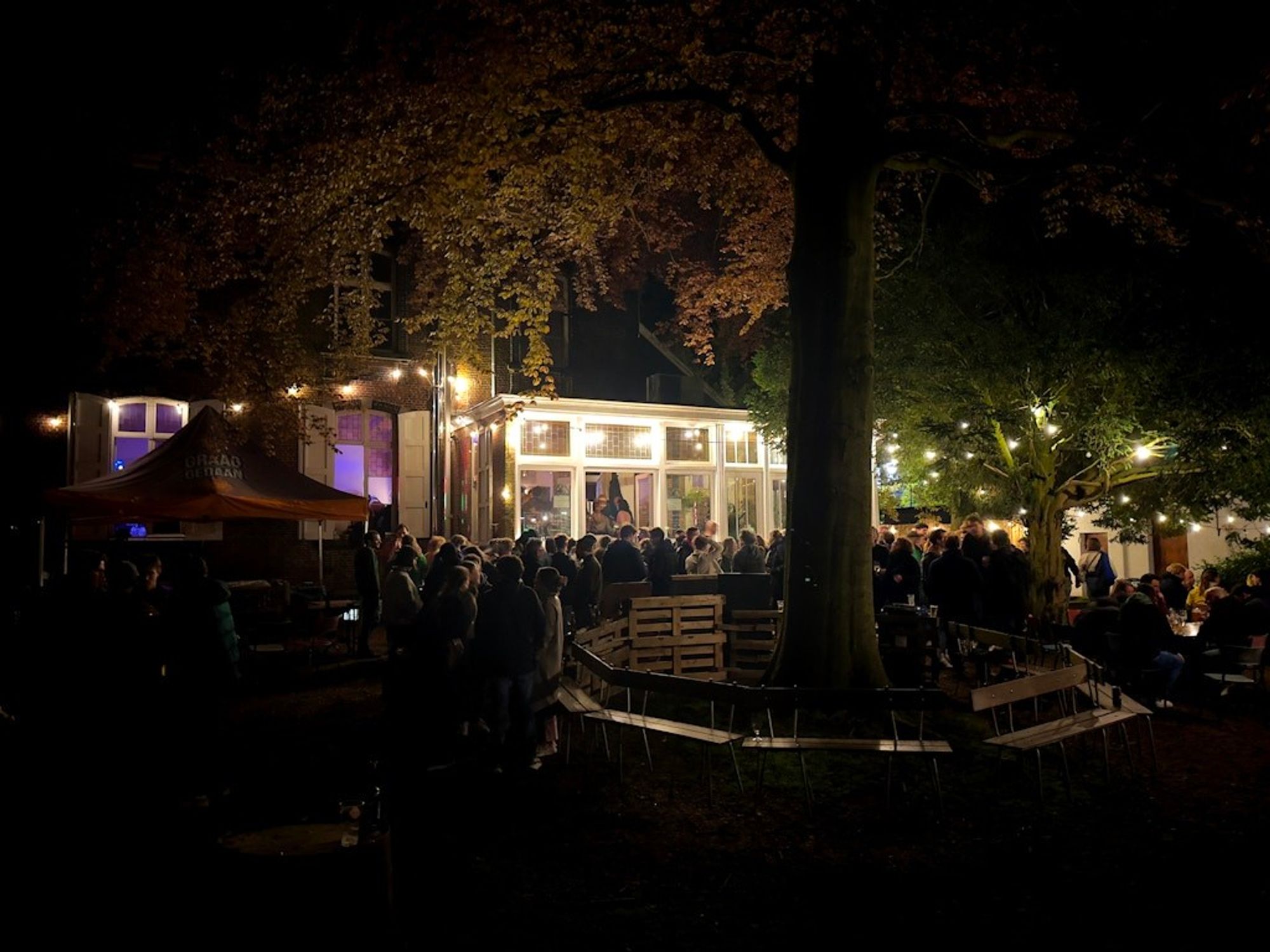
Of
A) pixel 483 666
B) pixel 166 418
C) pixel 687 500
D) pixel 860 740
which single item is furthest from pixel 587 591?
pixel 166 418

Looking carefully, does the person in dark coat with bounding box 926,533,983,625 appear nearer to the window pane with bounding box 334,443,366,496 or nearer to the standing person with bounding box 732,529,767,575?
the standing person with bounding box 732,529,767,575

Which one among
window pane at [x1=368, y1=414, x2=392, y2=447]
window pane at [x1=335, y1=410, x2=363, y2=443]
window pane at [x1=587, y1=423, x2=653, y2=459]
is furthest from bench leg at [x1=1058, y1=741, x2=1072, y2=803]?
window pane at [x1=335, y1=410, x2=363, y2=443]

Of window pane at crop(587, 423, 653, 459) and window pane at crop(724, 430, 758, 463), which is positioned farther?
window pane at crop(724, 430, 758, 463)

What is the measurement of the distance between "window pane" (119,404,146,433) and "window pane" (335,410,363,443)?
3.58 meters

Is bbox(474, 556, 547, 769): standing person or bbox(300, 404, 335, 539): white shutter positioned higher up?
bbox(300, 404, 335, 539): white shutter

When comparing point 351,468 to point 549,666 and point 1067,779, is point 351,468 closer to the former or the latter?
point 549,666

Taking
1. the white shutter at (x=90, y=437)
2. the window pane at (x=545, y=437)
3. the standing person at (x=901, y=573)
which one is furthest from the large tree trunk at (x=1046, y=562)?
the white shutter at (x=90, y=437)

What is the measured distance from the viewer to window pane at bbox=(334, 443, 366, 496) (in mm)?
18922

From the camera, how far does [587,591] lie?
13.0 meters

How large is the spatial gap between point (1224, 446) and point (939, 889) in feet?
40.9

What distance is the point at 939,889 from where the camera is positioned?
16.3 feet

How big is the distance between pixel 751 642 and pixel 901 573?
3176mm

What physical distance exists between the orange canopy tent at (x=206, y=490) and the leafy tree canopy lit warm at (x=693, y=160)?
1.90 m

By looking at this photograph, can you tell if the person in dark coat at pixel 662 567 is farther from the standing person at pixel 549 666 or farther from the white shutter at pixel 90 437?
the white shutter at pixel 90 437
